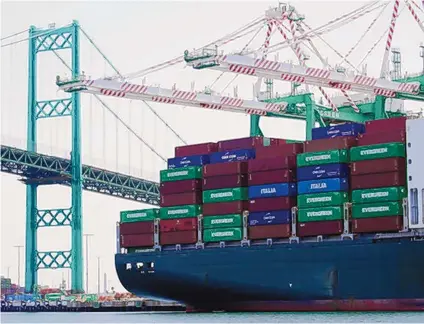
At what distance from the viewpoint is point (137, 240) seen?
6612 cm

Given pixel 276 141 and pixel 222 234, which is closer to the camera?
pixel 222 234

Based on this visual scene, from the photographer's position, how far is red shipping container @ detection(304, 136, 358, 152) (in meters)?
59.2

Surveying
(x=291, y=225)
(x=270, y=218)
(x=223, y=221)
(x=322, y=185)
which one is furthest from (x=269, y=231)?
(x=322, y=185)

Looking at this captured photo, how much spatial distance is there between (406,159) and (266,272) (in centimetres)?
804

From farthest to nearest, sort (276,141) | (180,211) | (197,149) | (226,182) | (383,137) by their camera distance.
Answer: (197,149) → (276,141) → (180,211) → (226,182) → (383,137)

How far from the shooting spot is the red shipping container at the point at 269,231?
60000mm

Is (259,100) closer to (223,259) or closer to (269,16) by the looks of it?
(269,16)

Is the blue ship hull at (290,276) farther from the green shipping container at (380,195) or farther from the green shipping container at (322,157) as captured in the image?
the green shipping container at (322,157)

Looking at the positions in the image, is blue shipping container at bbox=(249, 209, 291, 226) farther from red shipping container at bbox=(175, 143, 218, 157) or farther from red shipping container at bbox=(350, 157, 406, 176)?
red shipping container at bbox=(175, 143, 218, 157)

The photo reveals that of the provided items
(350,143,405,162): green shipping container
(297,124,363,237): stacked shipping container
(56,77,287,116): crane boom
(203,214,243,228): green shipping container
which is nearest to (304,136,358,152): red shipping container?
(297,124,363,237): stacked shipping container

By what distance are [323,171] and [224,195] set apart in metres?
5.14

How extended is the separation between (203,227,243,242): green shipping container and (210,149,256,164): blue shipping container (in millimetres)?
3137

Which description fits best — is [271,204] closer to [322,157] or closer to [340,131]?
[322,157]

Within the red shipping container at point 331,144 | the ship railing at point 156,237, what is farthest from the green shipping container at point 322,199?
the ship railing at point 156,237
